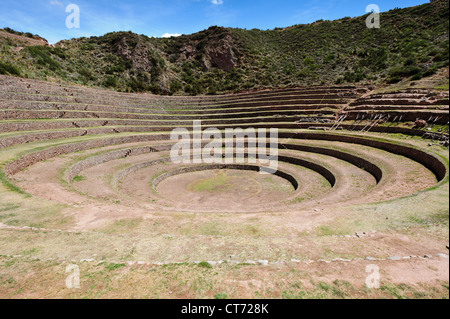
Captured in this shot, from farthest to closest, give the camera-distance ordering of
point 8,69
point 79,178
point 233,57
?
point 233,57
point 8,69
point 79,178

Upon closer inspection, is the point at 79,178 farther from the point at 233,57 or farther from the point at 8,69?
the point at 233,57

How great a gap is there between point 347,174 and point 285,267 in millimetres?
11185

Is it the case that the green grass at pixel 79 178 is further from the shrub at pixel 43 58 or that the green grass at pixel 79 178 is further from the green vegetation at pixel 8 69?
the shrub at pixel 43 58

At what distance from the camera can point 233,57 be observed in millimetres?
51500

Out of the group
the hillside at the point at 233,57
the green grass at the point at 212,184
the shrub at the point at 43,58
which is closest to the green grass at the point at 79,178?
the green grass at the point at 212,184

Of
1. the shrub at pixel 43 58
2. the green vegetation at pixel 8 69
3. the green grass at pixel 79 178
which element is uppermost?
the shrub at pixel 43 58

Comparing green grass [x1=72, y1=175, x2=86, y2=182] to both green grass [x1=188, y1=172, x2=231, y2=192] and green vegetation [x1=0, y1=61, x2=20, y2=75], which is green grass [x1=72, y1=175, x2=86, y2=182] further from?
green vegetation [x1=0, y1=61, x2=20, y2=75]

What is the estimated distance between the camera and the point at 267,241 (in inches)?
218

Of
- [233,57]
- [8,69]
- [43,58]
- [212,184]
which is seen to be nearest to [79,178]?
[212,184]

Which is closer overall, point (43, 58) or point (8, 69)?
point (8, 69)

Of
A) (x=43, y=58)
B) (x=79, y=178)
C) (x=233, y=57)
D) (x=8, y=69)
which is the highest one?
(x=233, y=57)

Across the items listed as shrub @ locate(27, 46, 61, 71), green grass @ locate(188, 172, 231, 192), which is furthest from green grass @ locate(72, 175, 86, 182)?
shrub @ locate(27, 46, 61, 71)

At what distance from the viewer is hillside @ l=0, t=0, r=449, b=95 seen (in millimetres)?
30844

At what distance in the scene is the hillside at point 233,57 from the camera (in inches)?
1214
